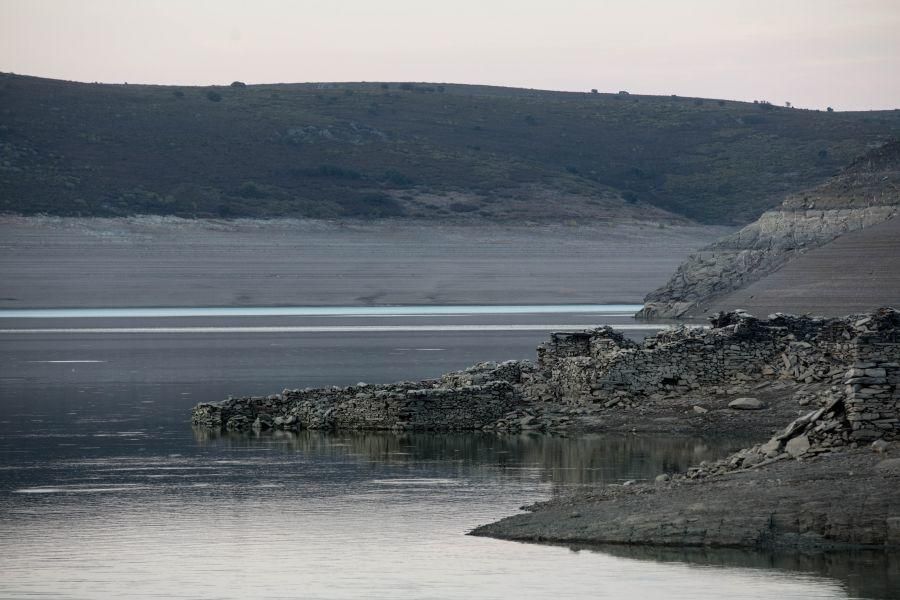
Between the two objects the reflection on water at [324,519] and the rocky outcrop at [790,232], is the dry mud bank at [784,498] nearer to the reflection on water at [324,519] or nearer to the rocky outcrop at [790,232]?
the reflection on water at [324,519]

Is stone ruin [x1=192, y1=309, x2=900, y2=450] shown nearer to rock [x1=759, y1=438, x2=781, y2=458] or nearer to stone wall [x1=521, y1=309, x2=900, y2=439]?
stone wall [x1=521, y1=309, x2=900, y2=439]

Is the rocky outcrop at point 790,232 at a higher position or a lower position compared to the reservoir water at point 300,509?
higher

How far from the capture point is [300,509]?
1473 cm

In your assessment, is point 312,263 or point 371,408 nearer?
point 371,408

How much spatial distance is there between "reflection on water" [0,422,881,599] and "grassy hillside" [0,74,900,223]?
188 feet

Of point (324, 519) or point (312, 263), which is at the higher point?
point (312, 263)

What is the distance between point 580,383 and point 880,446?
951cm

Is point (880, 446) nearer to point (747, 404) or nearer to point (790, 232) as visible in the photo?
point (747, 404)

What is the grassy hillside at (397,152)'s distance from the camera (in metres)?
86.1

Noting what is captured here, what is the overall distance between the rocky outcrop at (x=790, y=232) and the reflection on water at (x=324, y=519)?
38.5 metres

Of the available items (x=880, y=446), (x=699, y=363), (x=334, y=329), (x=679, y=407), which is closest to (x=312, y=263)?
(x=334, y=329)

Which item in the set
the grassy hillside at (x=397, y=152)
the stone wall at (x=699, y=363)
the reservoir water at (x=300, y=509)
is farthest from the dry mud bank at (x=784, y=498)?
the grassy hillside at (x=397, y=152)

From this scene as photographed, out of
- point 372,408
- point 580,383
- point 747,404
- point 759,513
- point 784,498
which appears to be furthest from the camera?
point 580,383

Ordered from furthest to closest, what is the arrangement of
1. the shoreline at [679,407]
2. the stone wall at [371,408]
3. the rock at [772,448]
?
1. the stone wall at [371,408]
2. the rock at [772,448]
3. the shoreline at [679,407]
